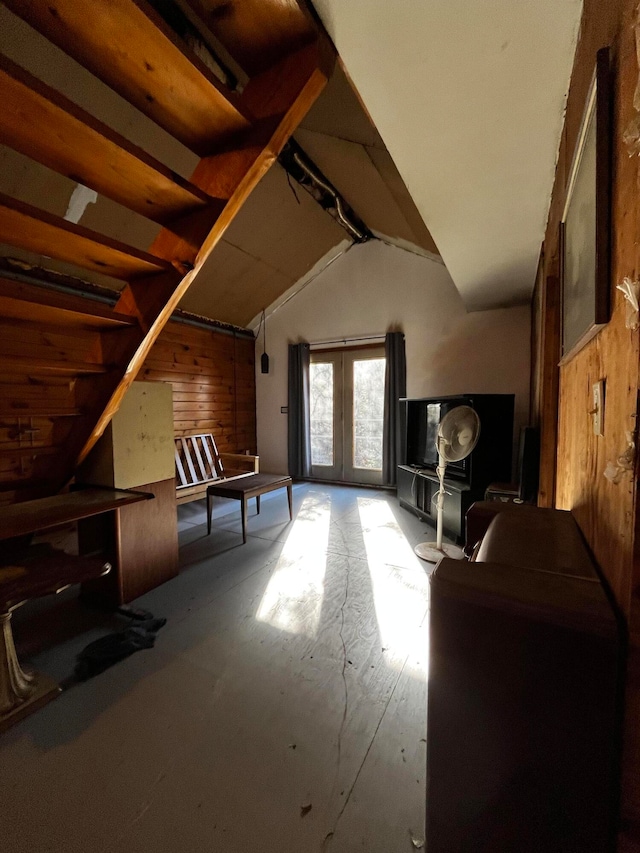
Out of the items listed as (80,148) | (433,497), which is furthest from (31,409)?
(433,497)

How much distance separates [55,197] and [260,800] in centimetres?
377

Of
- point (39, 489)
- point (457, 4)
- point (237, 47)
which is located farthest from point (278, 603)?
point (457, 4)

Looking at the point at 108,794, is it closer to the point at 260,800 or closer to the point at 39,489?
the point at 260,800

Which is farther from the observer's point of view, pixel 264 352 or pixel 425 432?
pixel 264 352

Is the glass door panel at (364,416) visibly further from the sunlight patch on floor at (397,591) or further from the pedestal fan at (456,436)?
the pedestal fan at (456,436)

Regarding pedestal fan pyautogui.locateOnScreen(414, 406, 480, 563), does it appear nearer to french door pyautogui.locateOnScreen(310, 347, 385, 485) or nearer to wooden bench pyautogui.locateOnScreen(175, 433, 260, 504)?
french door pyautogui.locateOnScreen(310, 347, 385, 485)

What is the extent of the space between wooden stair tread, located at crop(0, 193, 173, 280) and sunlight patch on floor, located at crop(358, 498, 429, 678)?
7.19ft

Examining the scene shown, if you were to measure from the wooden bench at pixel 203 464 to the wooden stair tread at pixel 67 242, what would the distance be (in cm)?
318

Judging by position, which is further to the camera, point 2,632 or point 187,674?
point 187,674

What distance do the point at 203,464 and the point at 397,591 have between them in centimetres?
335

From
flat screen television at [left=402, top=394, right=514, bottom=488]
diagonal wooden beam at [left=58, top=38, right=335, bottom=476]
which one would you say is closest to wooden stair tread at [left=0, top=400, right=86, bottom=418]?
diagonal wooden beam at [left=58, top=38, right=335, bottom=476]

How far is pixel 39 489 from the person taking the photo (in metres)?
2.31

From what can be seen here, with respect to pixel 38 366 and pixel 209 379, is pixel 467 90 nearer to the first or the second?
pixel 38 366

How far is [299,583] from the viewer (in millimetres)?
2498
